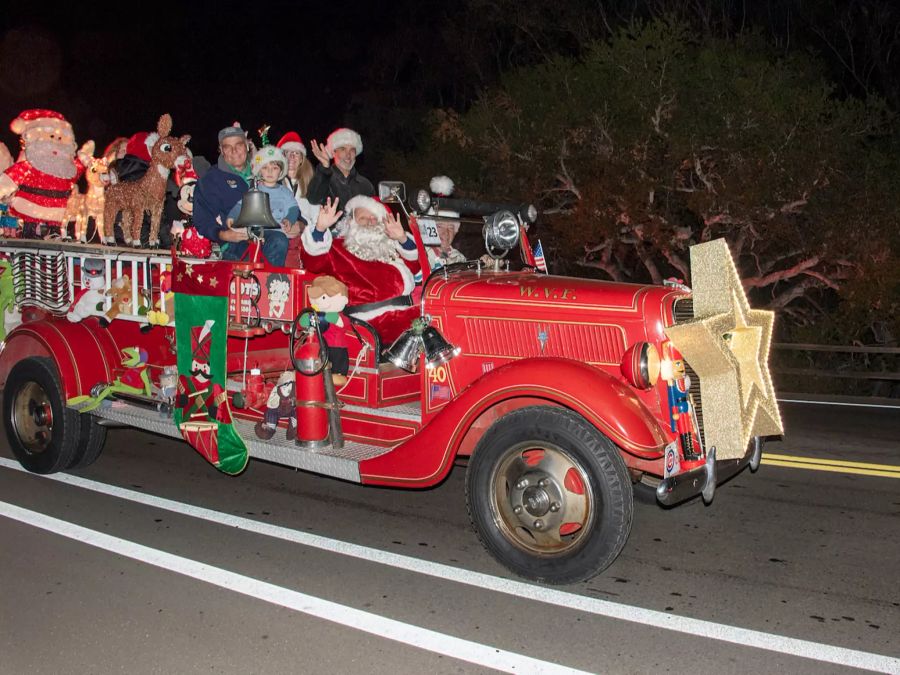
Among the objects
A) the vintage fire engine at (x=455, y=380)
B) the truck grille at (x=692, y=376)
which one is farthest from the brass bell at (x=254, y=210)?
the truck grille at (x=692, y=376)

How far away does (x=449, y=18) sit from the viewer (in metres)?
28.4

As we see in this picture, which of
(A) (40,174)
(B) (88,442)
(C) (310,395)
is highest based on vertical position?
(A) (40,174)

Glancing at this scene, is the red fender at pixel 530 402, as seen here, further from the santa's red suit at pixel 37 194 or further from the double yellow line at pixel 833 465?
the santa's red suit at pixel 37 194

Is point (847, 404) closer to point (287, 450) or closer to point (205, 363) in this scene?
point (287, 450)

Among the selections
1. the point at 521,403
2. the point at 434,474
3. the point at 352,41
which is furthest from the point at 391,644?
the point at 352,41

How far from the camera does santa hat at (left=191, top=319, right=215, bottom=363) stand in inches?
215

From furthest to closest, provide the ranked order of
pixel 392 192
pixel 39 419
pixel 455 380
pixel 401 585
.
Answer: pixel 39 419 < pixel 392 192 < pixel 455 380 < pixel 401 585

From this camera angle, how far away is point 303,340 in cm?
520

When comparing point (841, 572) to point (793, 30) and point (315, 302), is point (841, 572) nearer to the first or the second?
point (315, 302)

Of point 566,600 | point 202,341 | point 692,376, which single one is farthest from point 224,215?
point 566,600

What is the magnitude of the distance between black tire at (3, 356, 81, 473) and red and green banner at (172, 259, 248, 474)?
3.55ft

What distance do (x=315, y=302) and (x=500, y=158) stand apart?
523 inches

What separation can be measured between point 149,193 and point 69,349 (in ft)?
6.13

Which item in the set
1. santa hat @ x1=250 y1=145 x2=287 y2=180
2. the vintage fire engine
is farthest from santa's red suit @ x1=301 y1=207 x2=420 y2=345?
santa hat @ x1=250 y1=145 x2=287 y2=180
